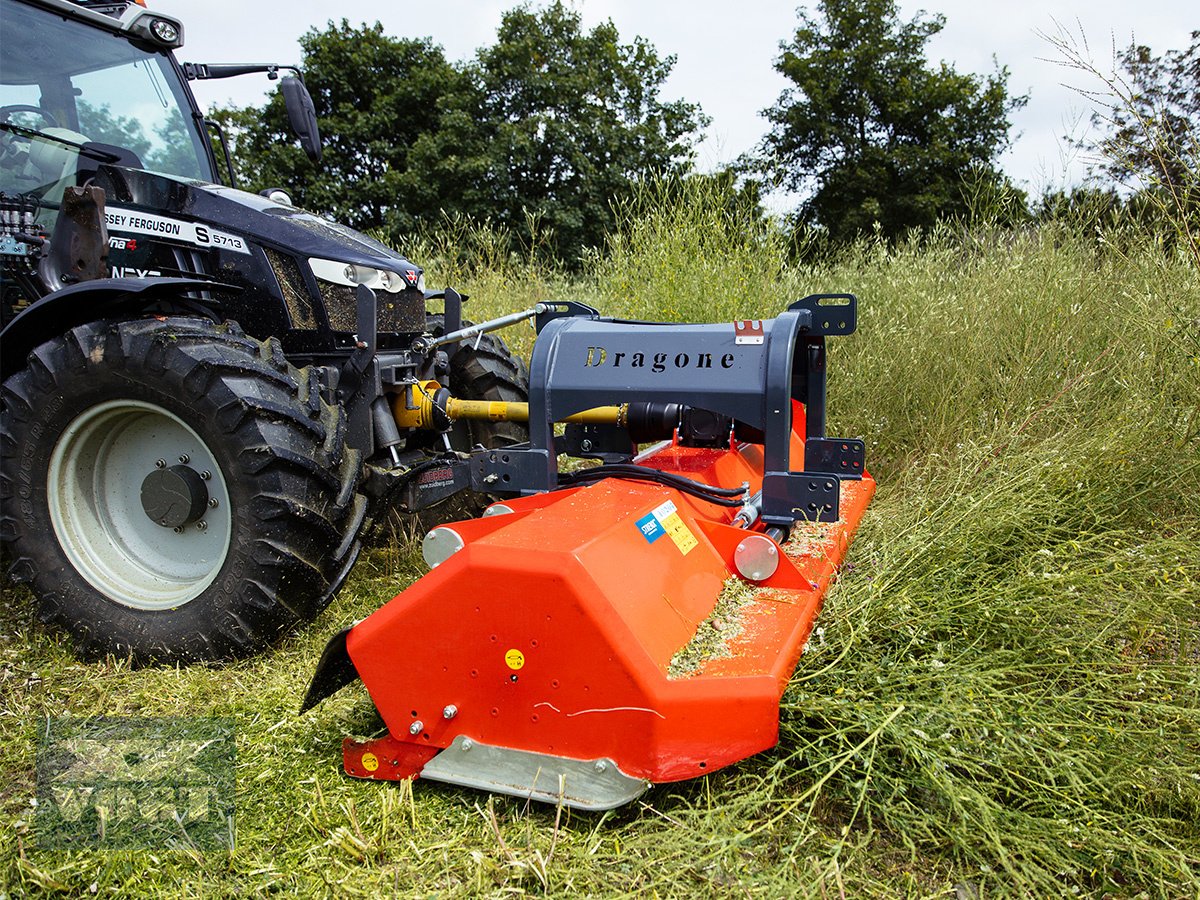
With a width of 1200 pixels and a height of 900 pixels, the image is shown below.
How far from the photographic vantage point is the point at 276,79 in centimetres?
411

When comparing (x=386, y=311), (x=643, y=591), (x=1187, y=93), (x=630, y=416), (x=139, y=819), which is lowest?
(x=139, y=819)

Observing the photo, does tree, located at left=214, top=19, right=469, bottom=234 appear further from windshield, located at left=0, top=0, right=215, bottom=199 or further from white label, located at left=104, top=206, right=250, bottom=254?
white label, located at left=104, top=206, right=250, bottom=254

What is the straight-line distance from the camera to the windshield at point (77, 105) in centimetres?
348

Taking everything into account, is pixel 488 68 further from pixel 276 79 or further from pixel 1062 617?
pixel 1062 617

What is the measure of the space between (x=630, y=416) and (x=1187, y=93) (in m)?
2.62

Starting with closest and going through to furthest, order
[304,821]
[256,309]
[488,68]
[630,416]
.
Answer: [304,821] → [630,416] → [256,309] → [488,68]

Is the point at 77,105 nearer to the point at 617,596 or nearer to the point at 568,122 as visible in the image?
the point at 617,596

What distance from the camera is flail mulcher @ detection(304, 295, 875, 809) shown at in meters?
1.97

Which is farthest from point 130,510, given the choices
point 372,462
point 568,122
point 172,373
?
point 568,122

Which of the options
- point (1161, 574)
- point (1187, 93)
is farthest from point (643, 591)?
point (1187, 93)

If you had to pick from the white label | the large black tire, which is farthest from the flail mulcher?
the white label

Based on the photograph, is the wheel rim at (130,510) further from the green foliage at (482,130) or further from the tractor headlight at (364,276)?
the green foliage at (482,130)

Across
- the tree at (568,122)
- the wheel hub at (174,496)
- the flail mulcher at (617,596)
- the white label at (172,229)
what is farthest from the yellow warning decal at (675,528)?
the tree at (568,122)

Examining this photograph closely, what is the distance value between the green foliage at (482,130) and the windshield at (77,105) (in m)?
13.2
